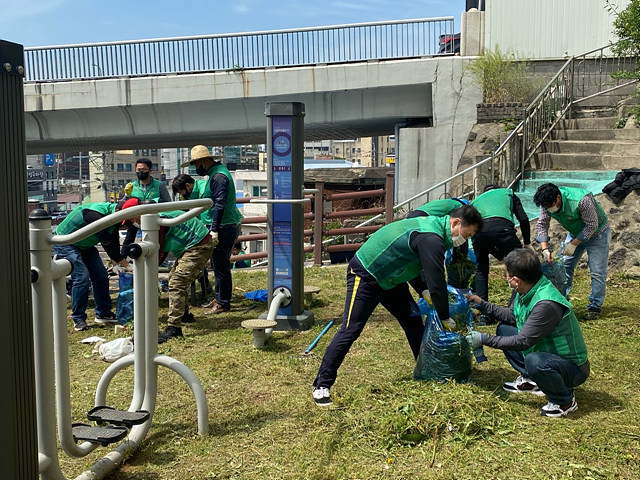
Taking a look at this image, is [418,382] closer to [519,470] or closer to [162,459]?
[519,470]

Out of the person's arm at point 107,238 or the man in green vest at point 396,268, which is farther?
the person's arm at point 107,238

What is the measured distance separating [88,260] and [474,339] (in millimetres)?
4842

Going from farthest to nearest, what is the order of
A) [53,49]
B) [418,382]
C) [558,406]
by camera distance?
1. [53,49]
2. [418,382]
3. [558,406]

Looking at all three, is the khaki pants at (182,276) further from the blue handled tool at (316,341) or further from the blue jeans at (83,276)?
the blue handled tool at (316,341)

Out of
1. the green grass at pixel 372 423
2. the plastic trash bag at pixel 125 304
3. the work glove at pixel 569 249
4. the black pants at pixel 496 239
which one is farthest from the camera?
the plastic trash bag at pixel 125 304

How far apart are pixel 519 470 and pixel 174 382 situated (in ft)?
9.46

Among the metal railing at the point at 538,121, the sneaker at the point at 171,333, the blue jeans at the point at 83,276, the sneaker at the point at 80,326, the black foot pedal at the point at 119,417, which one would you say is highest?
the metal railing at the point at 538,121

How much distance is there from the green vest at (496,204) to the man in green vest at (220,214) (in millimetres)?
2932

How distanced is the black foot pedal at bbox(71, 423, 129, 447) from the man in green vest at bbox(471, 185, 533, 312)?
14.4 ft

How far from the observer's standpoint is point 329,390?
5.00 meters

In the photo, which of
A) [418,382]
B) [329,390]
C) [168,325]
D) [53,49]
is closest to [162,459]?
[329,390]

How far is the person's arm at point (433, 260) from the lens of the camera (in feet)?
14.5

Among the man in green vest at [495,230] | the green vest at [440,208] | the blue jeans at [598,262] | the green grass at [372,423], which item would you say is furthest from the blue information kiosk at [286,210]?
the blue jeans at [598,262]

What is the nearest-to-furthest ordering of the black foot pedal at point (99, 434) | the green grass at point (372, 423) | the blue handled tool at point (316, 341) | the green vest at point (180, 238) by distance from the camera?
1. the black foot pedal at point (99, 434)
2. the green grass at point (372, 423)
3. the blue handled tool at point (316, 341)
4. the green vest at point (180, 238)
